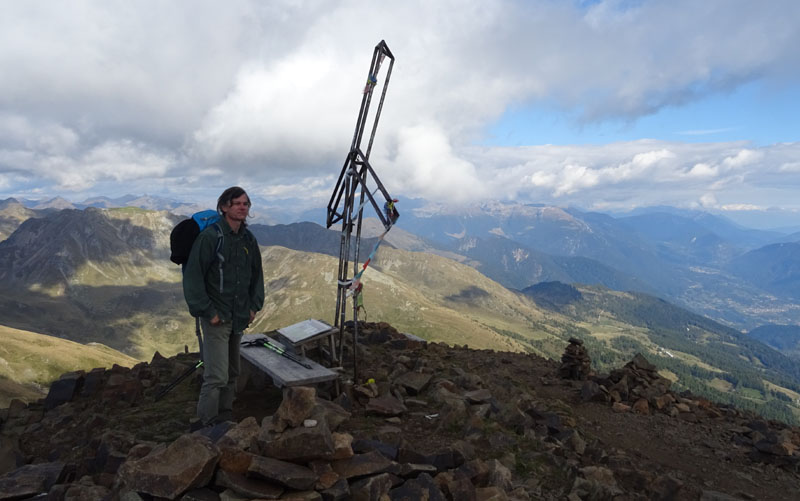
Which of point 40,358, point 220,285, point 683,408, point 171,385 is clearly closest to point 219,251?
point 220,285

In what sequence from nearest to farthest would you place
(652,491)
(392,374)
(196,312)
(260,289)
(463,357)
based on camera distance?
(196,312), (652,491), (260,289), (392,374), (463,357)

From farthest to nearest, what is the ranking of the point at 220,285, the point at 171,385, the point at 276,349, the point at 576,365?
1. the point at 576,365
2. the point at 171,385
3. the point at 276,349
4. the point at 220,285

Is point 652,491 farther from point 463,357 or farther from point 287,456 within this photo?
point 463,357

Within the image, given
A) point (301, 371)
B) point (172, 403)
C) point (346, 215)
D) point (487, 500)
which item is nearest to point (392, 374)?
point (301, 371)

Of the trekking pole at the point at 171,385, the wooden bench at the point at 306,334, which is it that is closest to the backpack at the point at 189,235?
the wooden bench at the point at 306,334

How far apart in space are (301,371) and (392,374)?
13.8 feet

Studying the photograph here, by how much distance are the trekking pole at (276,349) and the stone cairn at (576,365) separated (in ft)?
38.6

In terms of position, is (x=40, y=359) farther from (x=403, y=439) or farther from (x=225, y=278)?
(x=403, y=439)

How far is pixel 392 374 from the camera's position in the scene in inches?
535

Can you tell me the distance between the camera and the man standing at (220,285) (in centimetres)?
827

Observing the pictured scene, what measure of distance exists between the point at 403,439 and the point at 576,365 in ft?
40.0

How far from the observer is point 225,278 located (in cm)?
866

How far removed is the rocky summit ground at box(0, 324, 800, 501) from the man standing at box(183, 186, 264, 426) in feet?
4.11

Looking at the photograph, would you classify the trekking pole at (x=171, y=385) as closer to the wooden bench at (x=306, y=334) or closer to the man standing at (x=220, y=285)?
the wooden bench at (x=306, y=334)
